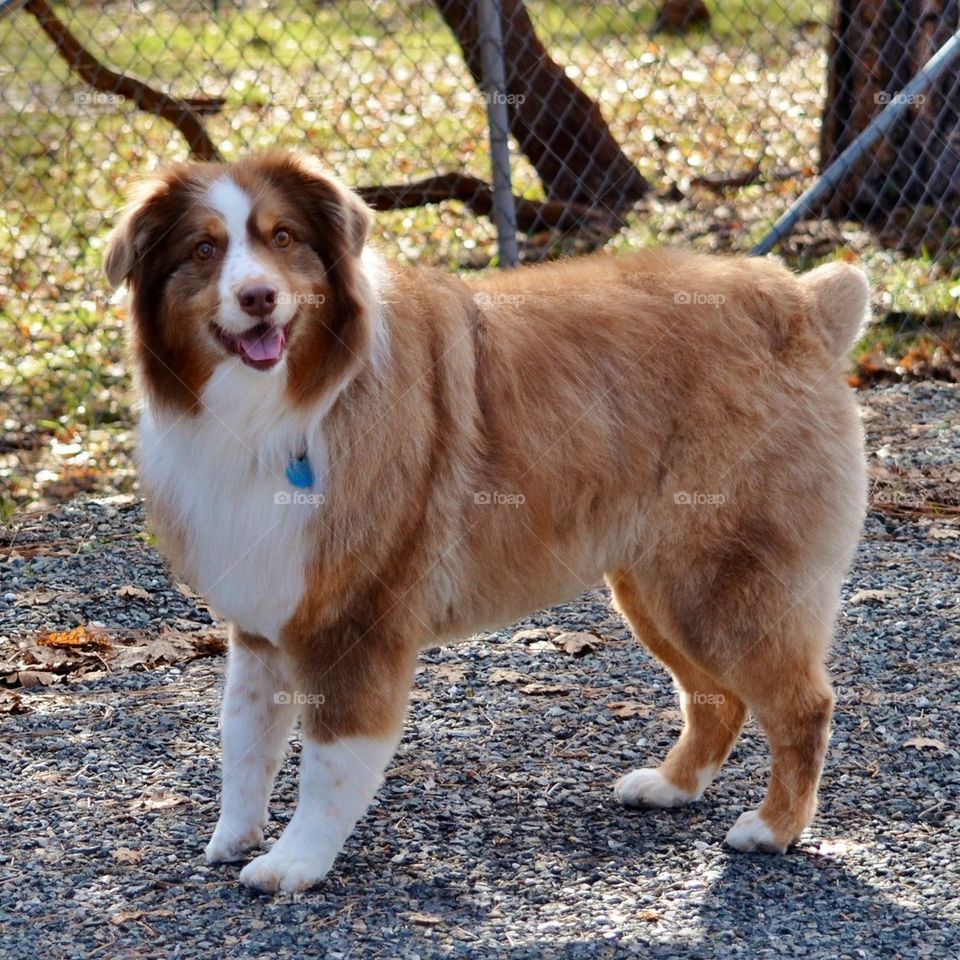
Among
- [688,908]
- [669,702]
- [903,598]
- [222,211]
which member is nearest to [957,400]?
[903,598]

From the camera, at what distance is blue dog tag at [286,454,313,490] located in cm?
342

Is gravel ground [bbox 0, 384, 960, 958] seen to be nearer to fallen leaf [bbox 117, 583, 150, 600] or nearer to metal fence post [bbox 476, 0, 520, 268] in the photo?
fallen leaf [bbox 117, 583, 150, 600]

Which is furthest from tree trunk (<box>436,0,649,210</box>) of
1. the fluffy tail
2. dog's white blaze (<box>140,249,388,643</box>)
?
dog's white blaze (<box>140,249,388,643</box>)

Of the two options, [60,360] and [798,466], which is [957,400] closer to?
[798,466]

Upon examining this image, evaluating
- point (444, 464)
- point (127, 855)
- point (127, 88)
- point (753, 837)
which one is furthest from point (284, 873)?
point (127, 88)

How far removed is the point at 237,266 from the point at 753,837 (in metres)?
1.94

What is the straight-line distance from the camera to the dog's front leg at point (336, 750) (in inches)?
136

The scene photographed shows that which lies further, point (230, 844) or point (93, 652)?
point (93, 652)

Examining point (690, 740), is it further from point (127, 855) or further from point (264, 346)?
point (264, 346)

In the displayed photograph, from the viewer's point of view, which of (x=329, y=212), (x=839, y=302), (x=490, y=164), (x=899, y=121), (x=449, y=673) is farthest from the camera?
(x=899, y=121)

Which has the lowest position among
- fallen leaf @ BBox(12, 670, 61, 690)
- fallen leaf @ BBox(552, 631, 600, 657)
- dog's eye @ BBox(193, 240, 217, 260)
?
fallen leaf @ BBox(12, 670, 61, 690)

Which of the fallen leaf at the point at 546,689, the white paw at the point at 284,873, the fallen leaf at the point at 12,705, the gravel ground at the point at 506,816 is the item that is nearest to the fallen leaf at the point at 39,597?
the gravel ground at the point at 506,816

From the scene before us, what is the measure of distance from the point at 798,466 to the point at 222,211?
5.17 feet

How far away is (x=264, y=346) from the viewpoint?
330 centimetres
